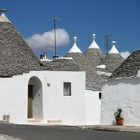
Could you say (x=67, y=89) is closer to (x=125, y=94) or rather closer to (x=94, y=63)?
(x=125, y=94)

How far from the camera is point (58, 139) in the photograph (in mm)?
16734

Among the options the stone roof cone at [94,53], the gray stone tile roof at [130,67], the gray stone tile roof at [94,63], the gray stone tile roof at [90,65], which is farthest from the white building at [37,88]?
the stone roof cone at [94,53]

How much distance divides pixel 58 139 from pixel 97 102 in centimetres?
2389

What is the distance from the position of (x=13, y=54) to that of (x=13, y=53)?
100 mm

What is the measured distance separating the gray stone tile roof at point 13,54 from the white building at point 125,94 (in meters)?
8.73

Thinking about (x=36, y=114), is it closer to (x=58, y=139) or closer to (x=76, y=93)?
(x=76, y=93)

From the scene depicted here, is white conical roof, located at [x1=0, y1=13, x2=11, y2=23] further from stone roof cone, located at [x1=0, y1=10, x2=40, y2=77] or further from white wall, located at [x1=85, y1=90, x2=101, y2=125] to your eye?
white wall, located at [x1=85, y1=90, x2=101, y2=125]

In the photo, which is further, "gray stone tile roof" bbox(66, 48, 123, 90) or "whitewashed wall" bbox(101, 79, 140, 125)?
"gray stone tile roof" bbox(66, 48, 123, 90)

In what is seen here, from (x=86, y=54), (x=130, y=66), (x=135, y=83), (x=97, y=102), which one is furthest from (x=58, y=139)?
(x=86, y=54)

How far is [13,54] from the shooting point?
3641 cm

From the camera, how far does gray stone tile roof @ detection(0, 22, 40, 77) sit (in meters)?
34.8

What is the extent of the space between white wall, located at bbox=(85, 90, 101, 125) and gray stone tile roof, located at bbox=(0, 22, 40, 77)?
5.17 m

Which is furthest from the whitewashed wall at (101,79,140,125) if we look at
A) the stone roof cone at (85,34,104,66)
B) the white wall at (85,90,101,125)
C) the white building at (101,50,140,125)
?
the stone roof cone at (85,34,104,66)

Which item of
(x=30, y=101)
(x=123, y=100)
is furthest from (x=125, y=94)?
(x=30, y=101)
